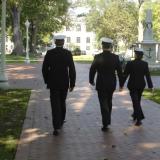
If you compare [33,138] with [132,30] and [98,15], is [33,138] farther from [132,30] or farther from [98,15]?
[98,15]

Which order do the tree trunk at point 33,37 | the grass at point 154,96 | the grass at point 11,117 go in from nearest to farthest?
the grass at point 11,117 < the grass at point 154,96 < the tree trunk at point 33,37

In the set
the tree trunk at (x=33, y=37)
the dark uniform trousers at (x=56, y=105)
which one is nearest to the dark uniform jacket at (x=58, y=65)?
the dark uniform trousers at (x=56, y=105)

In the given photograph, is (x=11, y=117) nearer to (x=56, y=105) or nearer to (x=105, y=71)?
(x=56, y=105)

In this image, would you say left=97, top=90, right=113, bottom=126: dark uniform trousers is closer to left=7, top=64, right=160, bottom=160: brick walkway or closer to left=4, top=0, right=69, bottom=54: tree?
left=7, top=64, right=160, bottom=160: brick walkway

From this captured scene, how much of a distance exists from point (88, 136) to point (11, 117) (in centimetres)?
268

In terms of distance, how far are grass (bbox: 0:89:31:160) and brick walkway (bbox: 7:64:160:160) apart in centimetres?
15

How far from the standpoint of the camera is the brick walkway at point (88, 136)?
8.37 metres

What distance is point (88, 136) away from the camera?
32.7 feet

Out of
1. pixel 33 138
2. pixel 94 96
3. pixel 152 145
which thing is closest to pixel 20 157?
pixel 33 138

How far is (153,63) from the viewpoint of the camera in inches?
1337

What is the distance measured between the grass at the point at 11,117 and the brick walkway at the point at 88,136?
15 centimetres

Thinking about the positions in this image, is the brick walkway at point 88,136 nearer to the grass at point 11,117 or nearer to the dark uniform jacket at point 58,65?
the grass at point 11,117

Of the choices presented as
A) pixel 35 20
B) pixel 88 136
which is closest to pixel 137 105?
pixel 88 136

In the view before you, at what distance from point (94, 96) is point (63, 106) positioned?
263 inches
